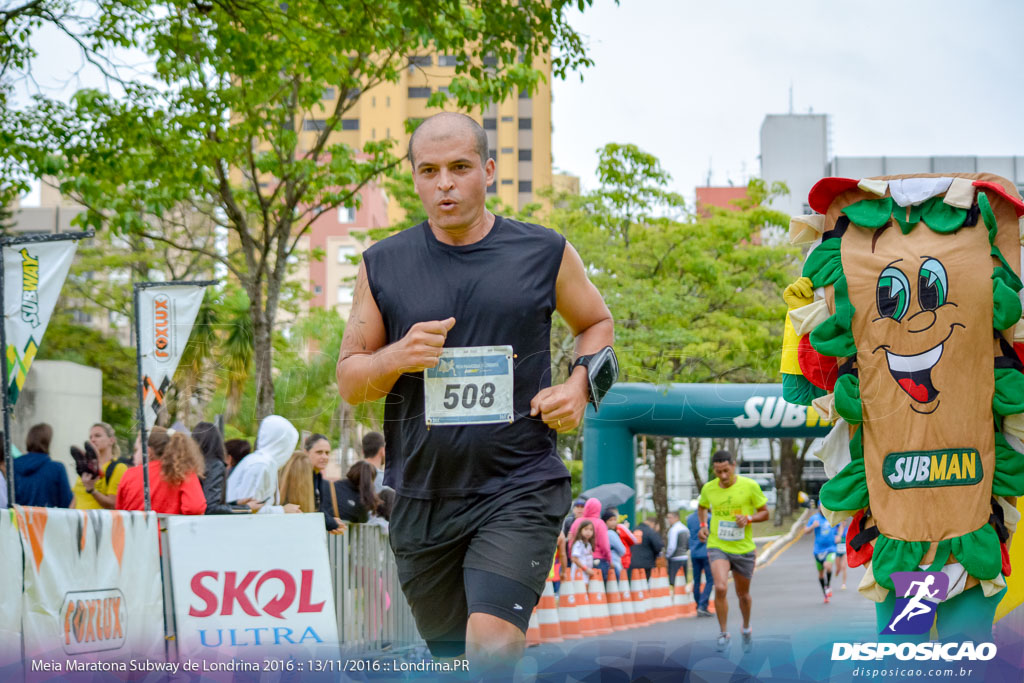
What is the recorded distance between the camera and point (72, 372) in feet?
33.8

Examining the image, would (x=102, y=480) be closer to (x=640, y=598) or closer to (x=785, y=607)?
(x=640, y=598)

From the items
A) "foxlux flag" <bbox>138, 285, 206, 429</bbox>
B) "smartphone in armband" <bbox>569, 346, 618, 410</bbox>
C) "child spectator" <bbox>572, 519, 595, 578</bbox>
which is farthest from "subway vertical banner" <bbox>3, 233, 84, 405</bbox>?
"child spectator" <bbox>572, 519, 595, 578</bbox>

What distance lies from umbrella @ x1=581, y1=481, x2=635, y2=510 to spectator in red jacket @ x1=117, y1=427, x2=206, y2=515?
8234mm

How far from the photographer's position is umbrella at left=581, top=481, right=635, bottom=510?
15.3m

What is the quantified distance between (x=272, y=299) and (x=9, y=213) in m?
24.0

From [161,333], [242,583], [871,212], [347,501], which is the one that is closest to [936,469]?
[871,212]

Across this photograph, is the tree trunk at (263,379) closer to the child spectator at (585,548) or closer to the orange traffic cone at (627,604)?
the child spectator at (585,548)

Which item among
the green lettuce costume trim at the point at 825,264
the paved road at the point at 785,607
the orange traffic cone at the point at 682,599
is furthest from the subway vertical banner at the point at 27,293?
the orange traffic cone at the point at 682,599

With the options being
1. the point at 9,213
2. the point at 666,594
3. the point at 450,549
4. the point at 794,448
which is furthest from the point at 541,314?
the point at 9,213

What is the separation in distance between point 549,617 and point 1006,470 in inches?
319

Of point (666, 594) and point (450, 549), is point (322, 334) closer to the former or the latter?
point (450, 549)

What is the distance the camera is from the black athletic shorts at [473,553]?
3.41 meters

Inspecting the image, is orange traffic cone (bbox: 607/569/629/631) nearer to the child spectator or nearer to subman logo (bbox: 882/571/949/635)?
the child spectator

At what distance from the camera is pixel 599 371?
3654mm
